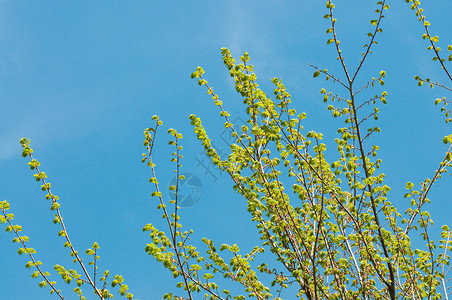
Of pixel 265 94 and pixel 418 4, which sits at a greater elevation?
pixel 418 4

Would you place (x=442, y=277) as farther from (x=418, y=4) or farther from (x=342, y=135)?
(x=418, y=4)

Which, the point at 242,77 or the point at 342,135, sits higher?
the point at 242,77

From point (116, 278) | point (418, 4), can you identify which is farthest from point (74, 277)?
point (418, 4)

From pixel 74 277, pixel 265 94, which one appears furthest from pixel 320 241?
pixel 74 277

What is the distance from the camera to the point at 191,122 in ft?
24.3

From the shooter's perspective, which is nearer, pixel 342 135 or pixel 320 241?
pixel 320 241

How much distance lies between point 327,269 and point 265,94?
318 centimetres

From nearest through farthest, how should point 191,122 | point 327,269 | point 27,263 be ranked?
point 327,269 → point 27,263 → point 191,122

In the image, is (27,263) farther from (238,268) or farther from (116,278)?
(238,268)

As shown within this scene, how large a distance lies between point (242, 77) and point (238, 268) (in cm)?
337

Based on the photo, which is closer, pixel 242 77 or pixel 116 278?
pixel 116 278

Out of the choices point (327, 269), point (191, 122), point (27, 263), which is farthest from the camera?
point (191, 122)

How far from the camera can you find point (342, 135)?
7707 mm

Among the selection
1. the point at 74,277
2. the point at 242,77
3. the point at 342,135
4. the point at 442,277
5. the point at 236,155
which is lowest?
the point at 74,277
